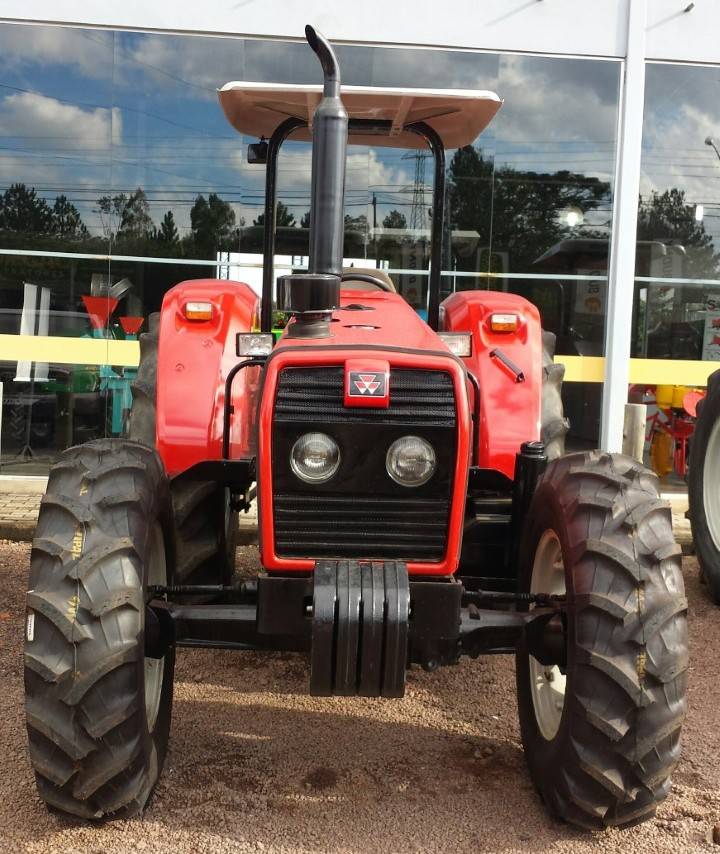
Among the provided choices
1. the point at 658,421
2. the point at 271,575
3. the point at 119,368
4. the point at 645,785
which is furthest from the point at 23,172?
the point at 645,785

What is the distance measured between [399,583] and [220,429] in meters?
1.43

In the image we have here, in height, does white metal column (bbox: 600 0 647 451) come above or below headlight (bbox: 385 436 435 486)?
above

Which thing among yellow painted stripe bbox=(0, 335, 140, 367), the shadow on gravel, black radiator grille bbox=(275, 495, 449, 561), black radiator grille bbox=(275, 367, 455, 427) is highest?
yellow painted stripe bbox=(0, 335, 140, 367)

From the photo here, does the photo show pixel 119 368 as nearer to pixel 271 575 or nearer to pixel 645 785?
pixel 271 575

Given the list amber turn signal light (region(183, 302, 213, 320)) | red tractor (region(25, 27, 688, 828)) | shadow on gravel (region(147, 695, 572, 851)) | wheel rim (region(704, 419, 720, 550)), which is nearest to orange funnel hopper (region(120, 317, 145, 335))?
amber turn signal light (region(183, 302, 213, 320))

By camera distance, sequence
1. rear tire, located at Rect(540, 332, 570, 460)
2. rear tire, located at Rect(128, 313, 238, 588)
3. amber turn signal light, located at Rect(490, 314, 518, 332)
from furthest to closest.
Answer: rear tire, located at Rect(540, 332, 570, 460), amber turn signal light, located at Rect(490, 314, 518, 332), rear tire, located at Rect(128, 313, 238, 588)

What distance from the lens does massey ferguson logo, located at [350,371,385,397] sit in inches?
110

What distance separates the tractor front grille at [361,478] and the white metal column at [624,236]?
17.9 ft

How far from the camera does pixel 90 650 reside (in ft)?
8.66

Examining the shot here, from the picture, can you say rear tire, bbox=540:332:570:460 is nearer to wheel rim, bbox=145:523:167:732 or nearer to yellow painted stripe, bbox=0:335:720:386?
wheel rim, bbox=145:523:167:732

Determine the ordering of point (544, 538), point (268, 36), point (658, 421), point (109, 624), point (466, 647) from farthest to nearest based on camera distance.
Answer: point (658, 421), point (268, 36), point (544, 538), point (466, 647), point (109, 624)

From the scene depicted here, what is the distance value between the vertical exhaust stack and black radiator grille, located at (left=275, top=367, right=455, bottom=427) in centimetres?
20

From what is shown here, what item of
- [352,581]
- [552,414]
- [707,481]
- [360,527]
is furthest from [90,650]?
[707,481]

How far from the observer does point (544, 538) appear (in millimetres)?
3203
